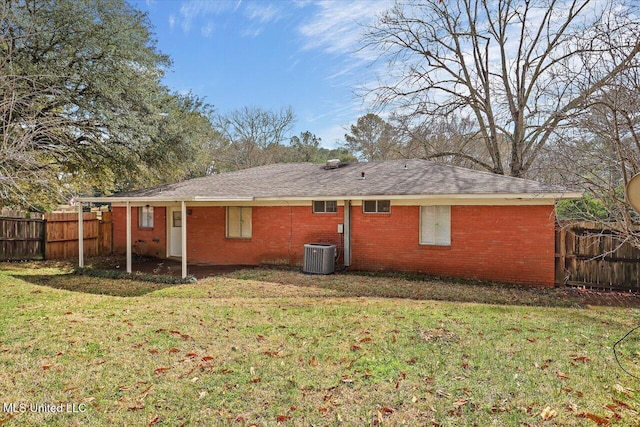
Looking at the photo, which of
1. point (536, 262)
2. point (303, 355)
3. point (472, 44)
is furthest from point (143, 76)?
point (472, 44)

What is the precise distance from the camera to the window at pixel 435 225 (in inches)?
402

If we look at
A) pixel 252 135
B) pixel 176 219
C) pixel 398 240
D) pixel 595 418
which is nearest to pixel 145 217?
pixel 176 219

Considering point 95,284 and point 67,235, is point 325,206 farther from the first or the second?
point 67,235

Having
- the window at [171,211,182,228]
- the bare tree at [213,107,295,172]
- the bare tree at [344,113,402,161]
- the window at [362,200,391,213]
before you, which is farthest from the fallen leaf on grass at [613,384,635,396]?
the bare tree at [213,107,295,172]

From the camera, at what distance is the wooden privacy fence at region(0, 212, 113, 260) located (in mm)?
12852

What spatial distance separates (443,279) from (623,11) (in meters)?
6.68

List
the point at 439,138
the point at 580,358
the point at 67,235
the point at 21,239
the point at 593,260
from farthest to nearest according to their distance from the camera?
1. the point at 439,138
2. the point at 67,235
3. the point at 21,239
4. the point at 593,260
5. the point at 580,358

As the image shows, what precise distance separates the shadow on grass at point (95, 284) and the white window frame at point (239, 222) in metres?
3.73

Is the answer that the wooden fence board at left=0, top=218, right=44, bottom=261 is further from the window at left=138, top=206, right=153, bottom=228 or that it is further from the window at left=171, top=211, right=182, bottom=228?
the window at left=171, top=211, right=182, bottom=228

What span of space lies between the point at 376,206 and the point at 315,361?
7162 millimetres

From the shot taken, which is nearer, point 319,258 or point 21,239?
point 319,258

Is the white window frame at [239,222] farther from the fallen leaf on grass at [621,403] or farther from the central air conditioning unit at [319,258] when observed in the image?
the fallen leaf on grass at [621,403]

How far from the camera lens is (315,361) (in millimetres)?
4309

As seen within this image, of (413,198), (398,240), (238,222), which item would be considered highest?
(413,198)
